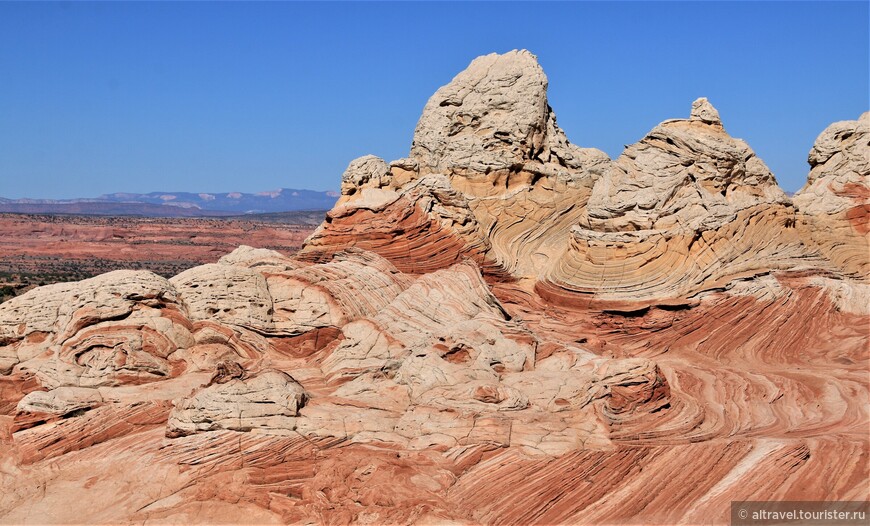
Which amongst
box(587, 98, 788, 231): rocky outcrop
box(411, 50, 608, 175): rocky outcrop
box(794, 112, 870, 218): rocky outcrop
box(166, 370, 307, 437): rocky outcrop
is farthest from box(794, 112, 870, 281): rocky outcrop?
box(166, 370, 307, 437): rocky outcrop

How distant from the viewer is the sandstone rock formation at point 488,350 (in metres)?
11.5

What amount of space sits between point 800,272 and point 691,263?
2539 mm

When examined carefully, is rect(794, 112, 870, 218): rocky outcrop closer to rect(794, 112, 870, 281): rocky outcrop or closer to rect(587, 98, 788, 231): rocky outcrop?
rect(794, 112, 870, 281): rocky outcrop

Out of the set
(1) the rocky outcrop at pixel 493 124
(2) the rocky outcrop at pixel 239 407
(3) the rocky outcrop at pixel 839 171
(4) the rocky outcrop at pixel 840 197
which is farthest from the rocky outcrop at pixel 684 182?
(2) the rocky outcrop at pixel 239 407

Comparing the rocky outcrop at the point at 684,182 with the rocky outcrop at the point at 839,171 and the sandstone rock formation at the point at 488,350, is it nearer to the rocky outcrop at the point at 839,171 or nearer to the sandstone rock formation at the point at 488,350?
the sandstone rock formation at the point at 488,350

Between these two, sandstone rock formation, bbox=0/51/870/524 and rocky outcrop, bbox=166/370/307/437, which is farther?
rocky outcrop, bbox=166/370/307/437

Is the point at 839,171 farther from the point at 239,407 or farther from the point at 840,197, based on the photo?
the point at 239,407

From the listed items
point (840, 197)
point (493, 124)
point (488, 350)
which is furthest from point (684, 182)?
point (488, 350)

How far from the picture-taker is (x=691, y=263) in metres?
18.6

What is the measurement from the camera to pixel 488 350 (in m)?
15.2

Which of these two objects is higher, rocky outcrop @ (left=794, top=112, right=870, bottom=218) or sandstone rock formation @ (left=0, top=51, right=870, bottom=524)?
rocky outcrop @ (left=794, top=112, right=870, bottom=218)

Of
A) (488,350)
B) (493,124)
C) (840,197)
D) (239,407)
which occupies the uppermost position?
(493,124)

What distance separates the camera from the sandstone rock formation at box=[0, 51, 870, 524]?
1148cm

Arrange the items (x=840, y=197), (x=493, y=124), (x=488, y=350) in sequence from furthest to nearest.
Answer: (x=840, y=197) < (x=493, y=124) < (x=488, y=350)
